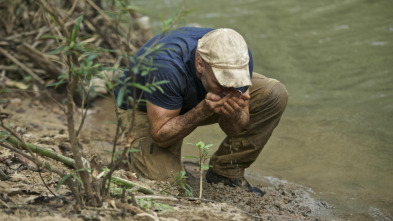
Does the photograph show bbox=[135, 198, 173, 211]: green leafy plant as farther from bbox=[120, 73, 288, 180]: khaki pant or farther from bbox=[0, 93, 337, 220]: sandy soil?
bbox=[120, 73, 288, 180]: khaki pant

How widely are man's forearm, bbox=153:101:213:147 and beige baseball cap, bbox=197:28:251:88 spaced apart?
0.96 feet

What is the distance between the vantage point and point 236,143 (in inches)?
165

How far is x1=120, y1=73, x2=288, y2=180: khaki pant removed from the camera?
4066 mm

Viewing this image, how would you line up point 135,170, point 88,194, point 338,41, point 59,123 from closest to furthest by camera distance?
point 88,194 < point 135,170 < point 59,123 < point 338,41

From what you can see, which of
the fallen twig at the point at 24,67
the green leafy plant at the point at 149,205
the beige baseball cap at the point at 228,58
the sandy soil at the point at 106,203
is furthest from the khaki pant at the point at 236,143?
the fallen twig at the point at 24,67

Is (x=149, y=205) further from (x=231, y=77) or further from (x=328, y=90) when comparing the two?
(x=328, y=90)

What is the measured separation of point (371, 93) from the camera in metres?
6.23

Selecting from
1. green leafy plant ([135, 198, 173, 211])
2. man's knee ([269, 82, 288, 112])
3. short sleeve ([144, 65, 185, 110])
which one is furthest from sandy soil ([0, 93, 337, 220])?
man's knee ([269, 82, 288, 112])

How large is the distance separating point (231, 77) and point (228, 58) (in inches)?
5.0

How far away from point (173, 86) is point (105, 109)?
3031mm

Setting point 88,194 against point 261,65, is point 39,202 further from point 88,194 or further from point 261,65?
point 261,65

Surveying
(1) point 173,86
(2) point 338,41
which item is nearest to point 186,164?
(1) point 173,86

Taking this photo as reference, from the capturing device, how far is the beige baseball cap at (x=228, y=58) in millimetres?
3297

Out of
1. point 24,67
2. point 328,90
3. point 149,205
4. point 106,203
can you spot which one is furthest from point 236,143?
point 24,67
